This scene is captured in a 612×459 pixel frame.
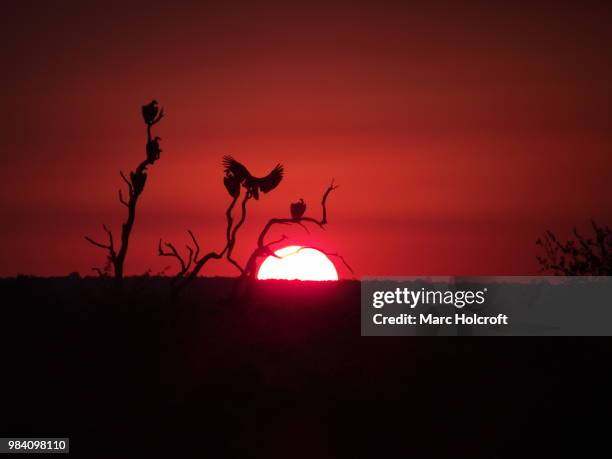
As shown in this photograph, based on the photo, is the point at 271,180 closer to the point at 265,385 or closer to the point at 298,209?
the point at 298,209

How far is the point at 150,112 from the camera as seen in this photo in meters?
24.2

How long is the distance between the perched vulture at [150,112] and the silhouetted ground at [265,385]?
4334 millimetres

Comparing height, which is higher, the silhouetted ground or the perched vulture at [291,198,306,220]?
the perched vulture at [291,198,306,220]

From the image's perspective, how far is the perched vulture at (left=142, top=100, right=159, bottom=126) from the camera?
24125 mm

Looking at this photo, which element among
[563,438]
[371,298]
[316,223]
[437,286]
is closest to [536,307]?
[437,286]

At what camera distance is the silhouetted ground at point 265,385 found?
57.3 feet

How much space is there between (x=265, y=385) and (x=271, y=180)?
22.2 feet

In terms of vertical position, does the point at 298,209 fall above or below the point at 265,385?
above

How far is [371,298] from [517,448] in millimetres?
11995

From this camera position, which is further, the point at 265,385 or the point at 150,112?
the point at 150,112

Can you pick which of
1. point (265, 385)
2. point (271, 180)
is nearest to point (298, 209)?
point (271, 180)

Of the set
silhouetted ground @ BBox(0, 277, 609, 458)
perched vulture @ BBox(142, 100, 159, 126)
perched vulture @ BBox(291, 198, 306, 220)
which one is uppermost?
perched vulture @ BBox(142, 100, 159, 126)

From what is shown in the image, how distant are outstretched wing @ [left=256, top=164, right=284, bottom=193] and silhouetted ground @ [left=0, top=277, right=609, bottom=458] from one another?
3470 mm

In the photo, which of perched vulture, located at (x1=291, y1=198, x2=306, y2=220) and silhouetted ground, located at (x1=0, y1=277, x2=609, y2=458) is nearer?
silhouetted ground, located at (x1=0, y1=277, x2=609, y2=458)
